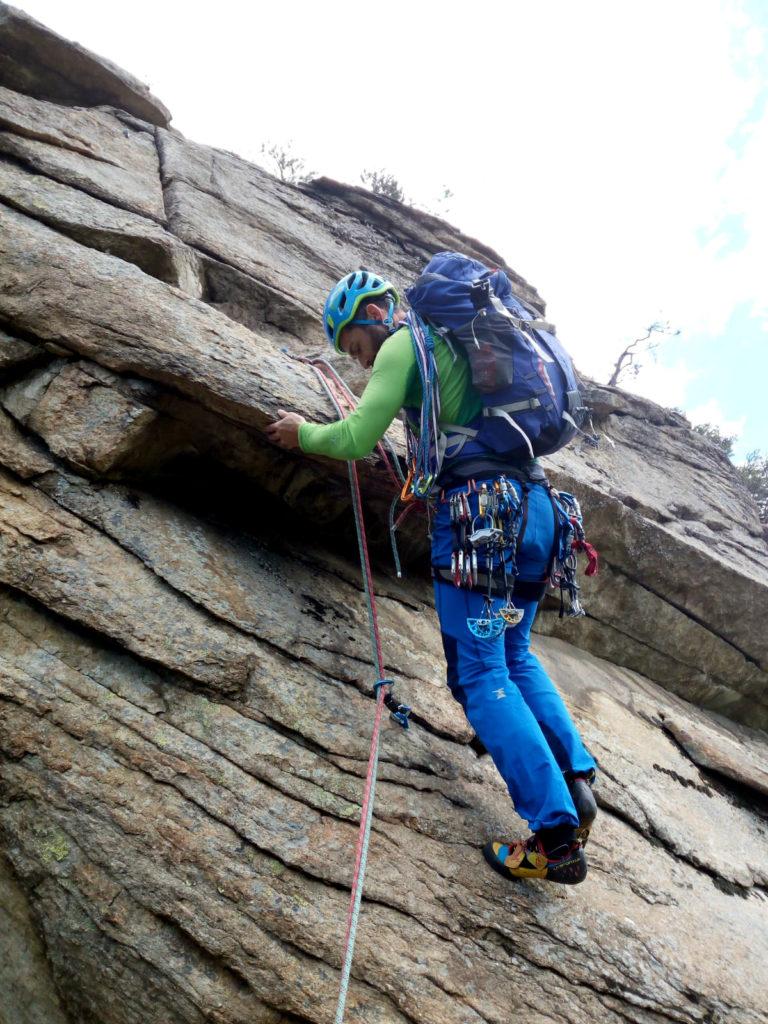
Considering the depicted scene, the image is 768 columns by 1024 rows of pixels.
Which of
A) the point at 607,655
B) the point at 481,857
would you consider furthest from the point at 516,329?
the point at 607,655

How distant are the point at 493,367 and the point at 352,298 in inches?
47.4

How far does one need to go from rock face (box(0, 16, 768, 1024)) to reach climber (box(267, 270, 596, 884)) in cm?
44

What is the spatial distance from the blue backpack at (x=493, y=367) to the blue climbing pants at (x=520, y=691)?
0.92ft

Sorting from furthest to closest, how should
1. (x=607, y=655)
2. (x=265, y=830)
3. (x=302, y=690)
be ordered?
(x=607, y=655) → (x=302, y=690) → (x=265, y=830)

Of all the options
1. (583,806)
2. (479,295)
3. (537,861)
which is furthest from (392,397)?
(537,861)

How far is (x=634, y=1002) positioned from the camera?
347 cm

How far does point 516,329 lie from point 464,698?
218 cm

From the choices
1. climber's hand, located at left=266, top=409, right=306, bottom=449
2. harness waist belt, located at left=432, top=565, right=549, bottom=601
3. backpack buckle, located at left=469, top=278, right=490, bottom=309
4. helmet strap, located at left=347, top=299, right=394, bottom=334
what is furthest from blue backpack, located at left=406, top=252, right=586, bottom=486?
climber's hand, located at left=266, top=409, right=306, bottom=449

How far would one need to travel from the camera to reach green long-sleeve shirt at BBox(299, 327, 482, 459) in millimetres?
3941

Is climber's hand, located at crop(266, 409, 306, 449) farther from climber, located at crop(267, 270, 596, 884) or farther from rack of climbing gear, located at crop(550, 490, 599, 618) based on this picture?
rack of climbing gear, located at crop(550, 490, 599, 618)

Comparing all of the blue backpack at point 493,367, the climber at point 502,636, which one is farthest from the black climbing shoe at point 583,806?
the blue backpack at point 493,367

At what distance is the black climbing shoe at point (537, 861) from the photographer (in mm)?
3514

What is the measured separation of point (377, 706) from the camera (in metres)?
4.09

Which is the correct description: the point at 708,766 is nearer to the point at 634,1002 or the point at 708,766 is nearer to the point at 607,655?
the point at 607,655
